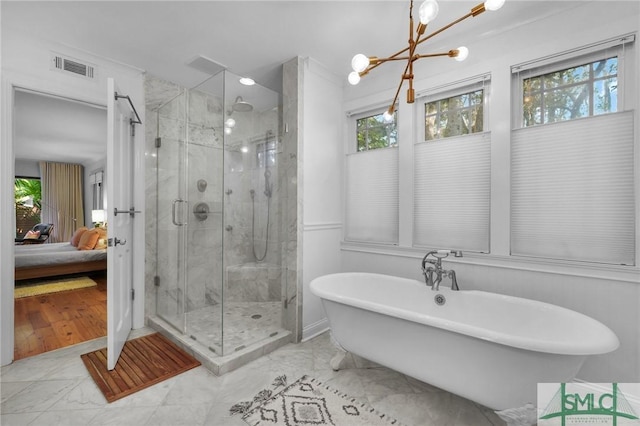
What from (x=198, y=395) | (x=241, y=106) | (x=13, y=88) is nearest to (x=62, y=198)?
(x=13, y=88)

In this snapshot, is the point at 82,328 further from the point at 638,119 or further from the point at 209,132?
the point at 638,119

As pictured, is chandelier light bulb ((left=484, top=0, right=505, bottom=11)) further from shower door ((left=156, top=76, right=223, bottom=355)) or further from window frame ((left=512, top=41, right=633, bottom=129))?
shower door ((left=156, top=76, right=223, bottom=355))

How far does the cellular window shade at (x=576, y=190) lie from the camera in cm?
172

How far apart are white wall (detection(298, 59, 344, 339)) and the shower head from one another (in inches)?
19.1

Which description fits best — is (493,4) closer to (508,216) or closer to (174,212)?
(508,216)

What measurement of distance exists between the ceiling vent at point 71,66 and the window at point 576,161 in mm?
3476

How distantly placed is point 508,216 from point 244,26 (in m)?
2.42

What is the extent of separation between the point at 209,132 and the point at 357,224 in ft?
5.54

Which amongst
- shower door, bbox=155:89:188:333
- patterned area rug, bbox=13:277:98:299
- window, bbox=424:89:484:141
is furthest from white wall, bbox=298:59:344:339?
patterned area rug, bbox=13:277:98:299

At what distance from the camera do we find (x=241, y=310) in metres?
2.95

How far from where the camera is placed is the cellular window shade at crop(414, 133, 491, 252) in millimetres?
2234

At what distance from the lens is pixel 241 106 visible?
2.46 m

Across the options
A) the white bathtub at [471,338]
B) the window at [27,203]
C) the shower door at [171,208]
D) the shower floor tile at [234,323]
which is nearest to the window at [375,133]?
the white bathtub at [471,338]

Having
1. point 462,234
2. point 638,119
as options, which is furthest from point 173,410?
point 638,119
